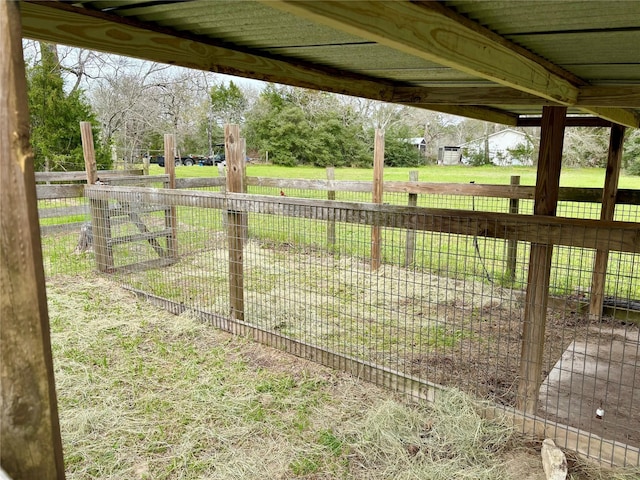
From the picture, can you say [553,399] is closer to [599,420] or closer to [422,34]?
[599,420]

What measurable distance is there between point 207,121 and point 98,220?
83.7 ft

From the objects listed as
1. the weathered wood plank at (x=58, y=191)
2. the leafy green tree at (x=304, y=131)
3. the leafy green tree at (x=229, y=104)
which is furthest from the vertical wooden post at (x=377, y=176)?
the leafy green tree at (x=229, y=104)

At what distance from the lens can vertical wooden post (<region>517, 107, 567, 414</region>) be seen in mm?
2963

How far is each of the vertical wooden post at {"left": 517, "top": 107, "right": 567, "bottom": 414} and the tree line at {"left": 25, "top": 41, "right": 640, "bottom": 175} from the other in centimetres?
1191

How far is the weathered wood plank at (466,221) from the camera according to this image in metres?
2.56

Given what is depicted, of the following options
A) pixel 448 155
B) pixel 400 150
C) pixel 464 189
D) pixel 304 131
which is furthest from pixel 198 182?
pixel 448 155

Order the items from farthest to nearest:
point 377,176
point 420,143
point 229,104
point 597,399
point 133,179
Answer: point 420,143 → point 229,104 → point 133,179 → point 377,176 → point 597,399

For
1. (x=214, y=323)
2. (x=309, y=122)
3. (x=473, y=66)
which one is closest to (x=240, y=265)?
(x=214, y=323)

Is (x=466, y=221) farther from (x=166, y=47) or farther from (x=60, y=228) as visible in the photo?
(x=60, y=228)

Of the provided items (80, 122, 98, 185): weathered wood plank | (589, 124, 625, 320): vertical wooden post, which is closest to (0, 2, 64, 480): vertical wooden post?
(589, 124, 625, 320): vertical wooden post

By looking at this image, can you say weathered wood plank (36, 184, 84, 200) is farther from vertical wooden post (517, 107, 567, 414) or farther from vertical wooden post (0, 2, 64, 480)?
vertical wooden post (517, 107, 567, 414)

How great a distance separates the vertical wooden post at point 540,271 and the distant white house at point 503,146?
34139 mm

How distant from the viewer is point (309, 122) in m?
31.0

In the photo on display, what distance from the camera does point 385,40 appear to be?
1.36 m
